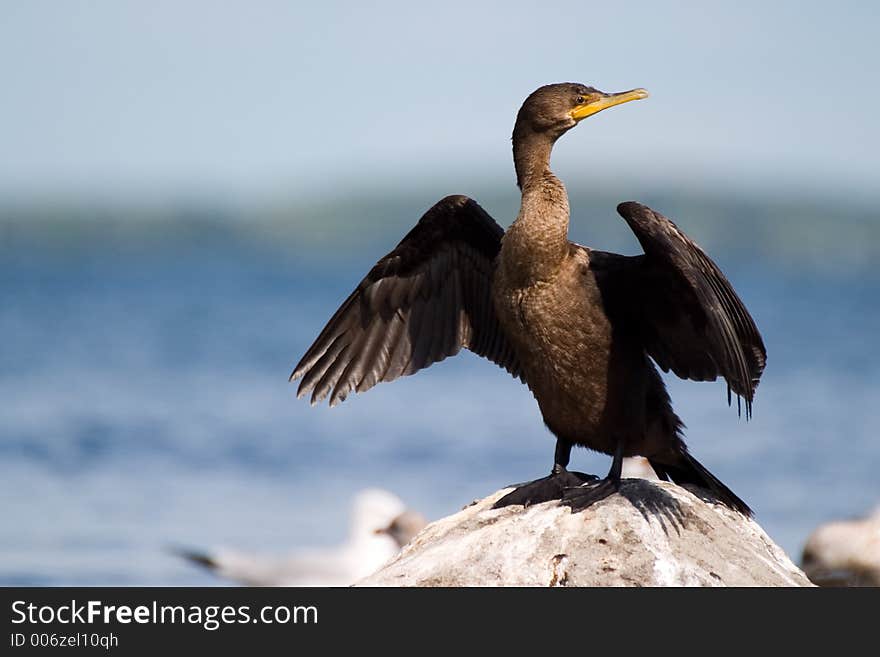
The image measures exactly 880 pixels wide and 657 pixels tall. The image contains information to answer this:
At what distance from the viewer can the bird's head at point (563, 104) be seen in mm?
6820

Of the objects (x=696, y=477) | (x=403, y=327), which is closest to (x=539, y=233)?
(x=403, y=327)

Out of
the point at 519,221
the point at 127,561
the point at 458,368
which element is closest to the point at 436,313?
the point at 519,221

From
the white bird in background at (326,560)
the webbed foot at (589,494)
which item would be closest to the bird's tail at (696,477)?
the webbed foot at (589,494)

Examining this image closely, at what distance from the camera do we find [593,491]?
6.42 meters

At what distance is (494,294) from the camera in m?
6.77

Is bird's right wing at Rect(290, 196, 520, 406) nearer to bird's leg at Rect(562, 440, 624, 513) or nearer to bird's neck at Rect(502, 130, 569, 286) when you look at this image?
bird's neck at Rect(502, 130, 569, 286)

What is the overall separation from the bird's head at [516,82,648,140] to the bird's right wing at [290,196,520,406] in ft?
3.10

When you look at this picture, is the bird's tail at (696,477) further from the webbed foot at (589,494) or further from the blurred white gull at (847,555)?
the blurred white gull at (847,555)

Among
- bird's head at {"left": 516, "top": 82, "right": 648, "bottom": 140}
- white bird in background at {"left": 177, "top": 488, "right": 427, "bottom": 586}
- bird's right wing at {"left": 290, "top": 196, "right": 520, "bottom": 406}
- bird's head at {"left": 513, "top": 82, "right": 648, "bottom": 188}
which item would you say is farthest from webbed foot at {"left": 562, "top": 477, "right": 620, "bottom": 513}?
white bird in background at {"left": 177, "top": 488, "right": 427, "bottom": 586}

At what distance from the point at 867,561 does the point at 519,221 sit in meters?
3.98

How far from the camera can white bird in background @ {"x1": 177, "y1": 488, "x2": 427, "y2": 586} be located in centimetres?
972

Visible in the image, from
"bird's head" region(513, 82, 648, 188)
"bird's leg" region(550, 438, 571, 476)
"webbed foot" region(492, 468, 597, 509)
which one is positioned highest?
"bird's head" region(513, 82, 648, 188)

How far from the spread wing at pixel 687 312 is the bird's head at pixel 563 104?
60 centimetres

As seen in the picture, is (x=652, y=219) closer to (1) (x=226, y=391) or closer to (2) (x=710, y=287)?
(2) (x=710, y=287)
